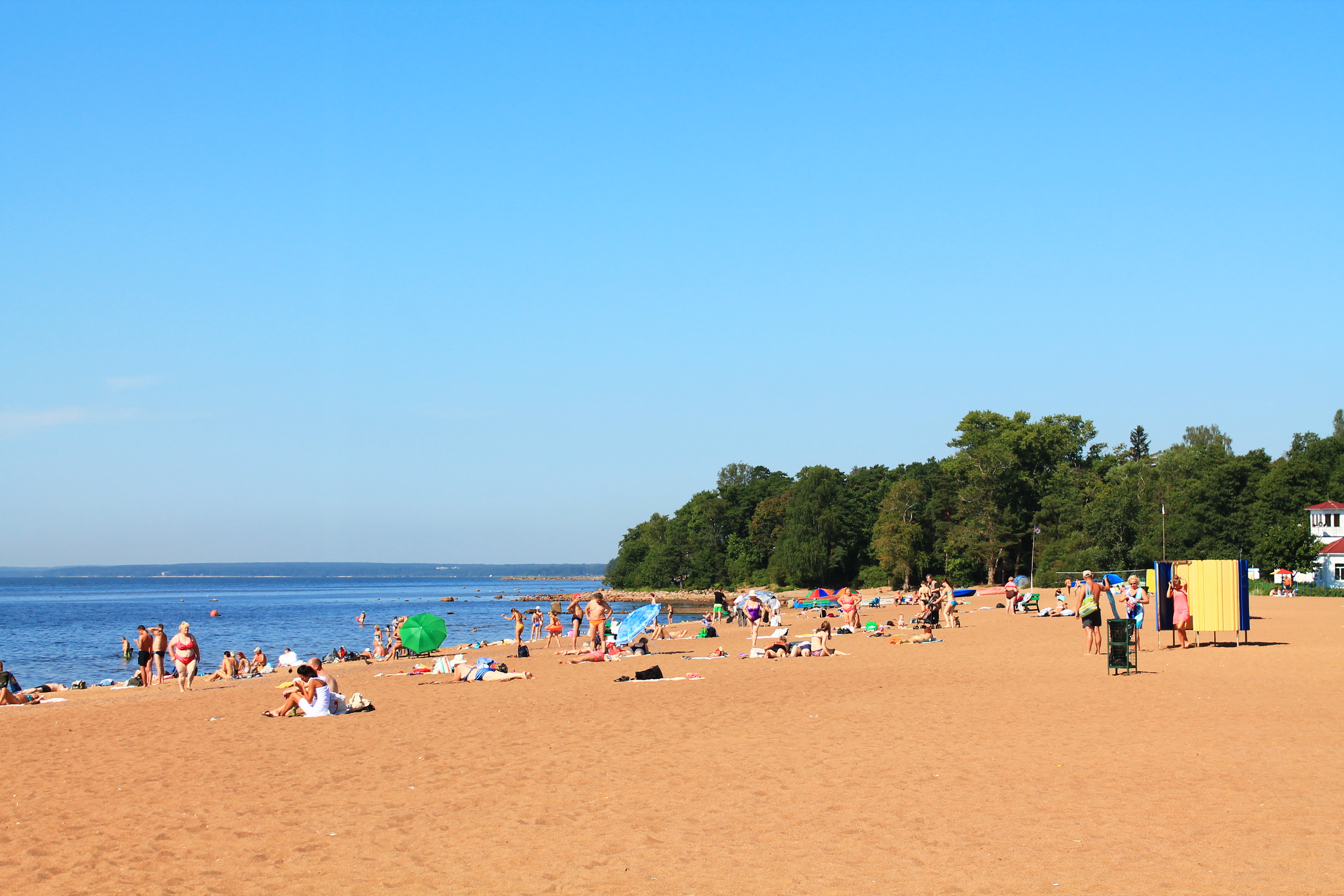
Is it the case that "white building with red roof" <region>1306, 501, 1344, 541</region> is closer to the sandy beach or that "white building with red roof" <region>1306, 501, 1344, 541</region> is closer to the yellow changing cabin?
the yellow changing cabin

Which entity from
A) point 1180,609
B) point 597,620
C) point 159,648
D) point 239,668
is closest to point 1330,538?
point 1180,609

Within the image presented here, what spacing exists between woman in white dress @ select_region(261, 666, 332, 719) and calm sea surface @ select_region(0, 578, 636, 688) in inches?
765

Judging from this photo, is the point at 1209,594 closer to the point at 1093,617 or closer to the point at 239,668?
the point at 1093,617

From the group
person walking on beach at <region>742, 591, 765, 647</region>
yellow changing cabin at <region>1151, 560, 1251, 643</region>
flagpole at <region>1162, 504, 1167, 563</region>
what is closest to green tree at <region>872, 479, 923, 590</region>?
flagpole at <region>1162, 504, 1167, 563</region>

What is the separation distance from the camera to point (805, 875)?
7.00 m

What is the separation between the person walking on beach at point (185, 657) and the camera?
21703 millimetres

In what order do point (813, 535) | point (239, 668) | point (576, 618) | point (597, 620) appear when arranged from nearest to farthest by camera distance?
1. point (597, 620)
2. point (576, 618)
3. point (239, 668)
4. point (813, 535)

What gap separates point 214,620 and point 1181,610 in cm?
6998

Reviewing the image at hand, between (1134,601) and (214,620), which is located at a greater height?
(1134,601)

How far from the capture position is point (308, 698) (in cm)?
1515

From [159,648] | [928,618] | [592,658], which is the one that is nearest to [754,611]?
[928,618]

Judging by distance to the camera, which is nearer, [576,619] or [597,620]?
[597,620]

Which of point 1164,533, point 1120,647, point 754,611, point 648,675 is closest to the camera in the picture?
point 1120,647

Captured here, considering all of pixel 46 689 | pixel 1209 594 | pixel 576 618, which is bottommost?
pixel 46 689
